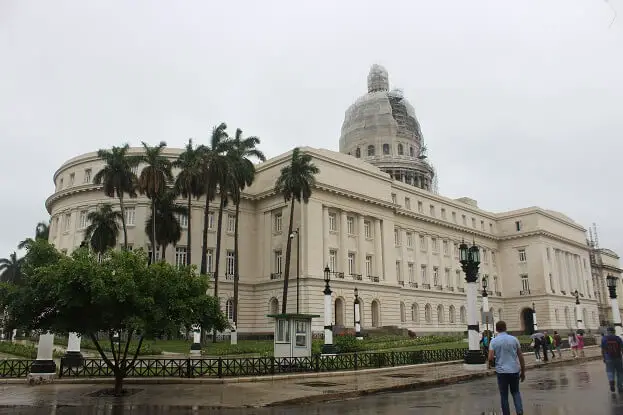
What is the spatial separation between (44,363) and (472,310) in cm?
1801

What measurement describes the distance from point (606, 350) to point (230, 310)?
43.3 metres

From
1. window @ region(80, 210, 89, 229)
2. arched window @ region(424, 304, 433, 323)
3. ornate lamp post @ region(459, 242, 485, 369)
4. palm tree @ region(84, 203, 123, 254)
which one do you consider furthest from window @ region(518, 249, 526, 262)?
window @ region(80, 210, 89, 229)

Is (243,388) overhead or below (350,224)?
below

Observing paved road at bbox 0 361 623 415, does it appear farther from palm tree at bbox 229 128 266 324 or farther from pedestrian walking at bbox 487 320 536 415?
palm tree at bbox 229 128 266 324

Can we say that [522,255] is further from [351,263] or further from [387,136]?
[351,263]

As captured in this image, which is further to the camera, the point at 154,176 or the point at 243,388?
the point at 154,176

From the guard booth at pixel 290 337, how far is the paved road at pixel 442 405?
331 inches

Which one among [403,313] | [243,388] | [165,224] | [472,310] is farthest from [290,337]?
[403,313]

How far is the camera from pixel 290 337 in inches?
958

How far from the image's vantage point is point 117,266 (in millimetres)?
16906

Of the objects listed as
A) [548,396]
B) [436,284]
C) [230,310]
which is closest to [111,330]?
[548,396]

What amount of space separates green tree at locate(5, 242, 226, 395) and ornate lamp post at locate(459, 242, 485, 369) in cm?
1235

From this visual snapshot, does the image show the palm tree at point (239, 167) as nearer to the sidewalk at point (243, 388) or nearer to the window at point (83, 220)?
the window at point (83, 220)

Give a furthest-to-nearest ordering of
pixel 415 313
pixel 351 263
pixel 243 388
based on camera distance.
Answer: pixel 415 313 → pixel 351 263 → pixel 243 388
